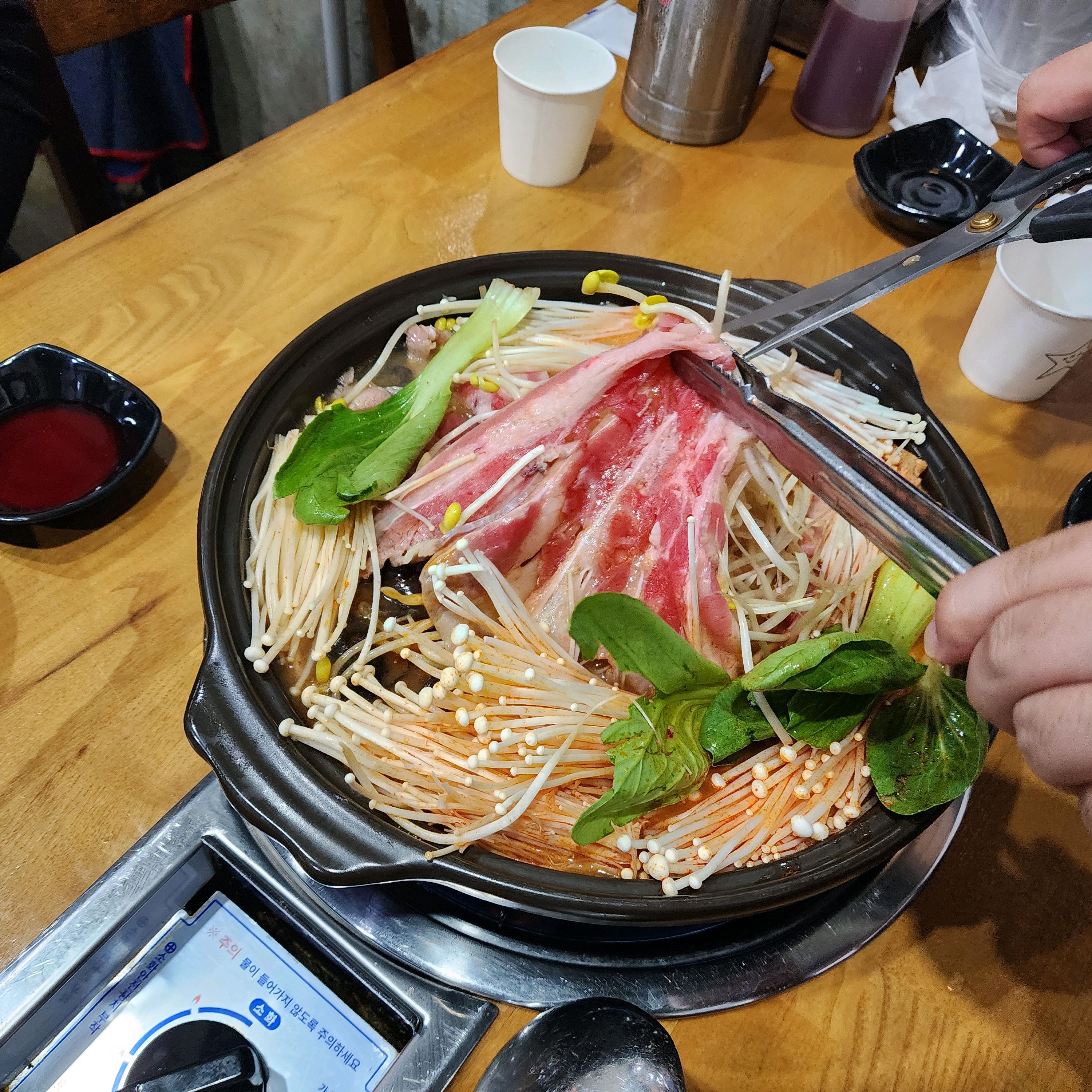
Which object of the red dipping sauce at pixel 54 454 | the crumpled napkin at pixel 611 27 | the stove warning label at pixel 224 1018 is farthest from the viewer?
the crumpled napkin at pixel 611 27

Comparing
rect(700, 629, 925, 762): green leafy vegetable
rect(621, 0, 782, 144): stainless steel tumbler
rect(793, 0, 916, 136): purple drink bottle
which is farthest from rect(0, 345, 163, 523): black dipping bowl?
rect(793, 0, 916, 136): purple drink bottle

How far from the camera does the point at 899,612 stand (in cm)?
129

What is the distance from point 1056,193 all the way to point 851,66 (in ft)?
4.66

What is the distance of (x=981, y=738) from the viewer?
1097 mm

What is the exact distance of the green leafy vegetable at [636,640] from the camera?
42.6 inches

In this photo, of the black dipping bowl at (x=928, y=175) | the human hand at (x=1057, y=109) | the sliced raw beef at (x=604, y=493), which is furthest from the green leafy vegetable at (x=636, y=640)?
the black dipping bowl at (x=928, y=175)

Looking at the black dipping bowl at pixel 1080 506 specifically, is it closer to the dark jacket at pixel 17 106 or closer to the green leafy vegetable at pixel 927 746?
the green leafy vegetable at pixel 927 746

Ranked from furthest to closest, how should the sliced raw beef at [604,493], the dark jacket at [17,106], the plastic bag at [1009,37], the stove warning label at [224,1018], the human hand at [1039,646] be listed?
the plastic bag at [1009,37] < the dark jacket at [17,106] < the sliced raw beef at [604,493] < the stove warning label at [224,1018] < the human hand at [1039,646]

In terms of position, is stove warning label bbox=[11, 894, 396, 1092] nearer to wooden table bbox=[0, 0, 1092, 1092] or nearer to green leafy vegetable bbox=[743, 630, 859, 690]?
wooden table bbox=[0, 0, 1092, 1092]

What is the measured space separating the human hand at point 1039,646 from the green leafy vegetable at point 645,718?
0.38 m

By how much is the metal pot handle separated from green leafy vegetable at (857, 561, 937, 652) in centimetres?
80

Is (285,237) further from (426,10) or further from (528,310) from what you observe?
(426,10)

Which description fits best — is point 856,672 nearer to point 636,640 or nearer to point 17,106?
point 636,640

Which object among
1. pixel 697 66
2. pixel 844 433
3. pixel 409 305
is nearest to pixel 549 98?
pixel 697 66
